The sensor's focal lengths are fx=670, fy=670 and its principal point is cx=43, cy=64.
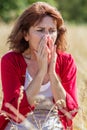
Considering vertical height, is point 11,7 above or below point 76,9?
above

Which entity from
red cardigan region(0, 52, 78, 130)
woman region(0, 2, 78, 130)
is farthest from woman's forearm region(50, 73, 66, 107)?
red cardigan region(0, 52, 78, 130)

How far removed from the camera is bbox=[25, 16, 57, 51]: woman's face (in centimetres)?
479

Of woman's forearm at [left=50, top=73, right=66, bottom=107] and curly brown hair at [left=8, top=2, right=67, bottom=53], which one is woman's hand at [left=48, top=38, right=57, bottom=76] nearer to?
woman's forearm at [left=50, top=73, right=66, bottom=107]

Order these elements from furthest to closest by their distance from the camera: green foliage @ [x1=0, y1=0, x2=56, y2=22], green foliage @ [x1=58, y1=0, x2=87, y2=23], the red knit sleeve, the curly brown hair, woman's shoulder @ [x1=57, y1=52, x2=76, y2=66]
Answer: green foliage @ [x1=58, y1=0, x2=87, y2=23] < green foliage @ [x1=0, y1=0, x2=56, y2=22] < woman's shoulder @ [x1=57, y1=52, x2=76, y2=66] < the curly brown hair < the red knit sleeve

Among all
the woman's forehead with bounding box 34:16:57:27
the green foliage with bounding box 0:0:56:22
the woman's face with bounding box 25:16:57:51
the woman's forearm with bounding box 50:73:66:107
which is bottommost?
the green foliage with bounding box 0:0:56:22

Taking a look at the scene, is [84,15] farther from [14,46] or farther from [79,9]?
[14,46]

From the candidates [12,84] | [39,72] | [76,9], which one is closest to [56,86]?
[39,72]

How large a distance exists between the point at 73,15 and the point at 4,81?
4798 cm

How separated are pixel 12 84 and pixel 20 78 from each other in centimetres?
12

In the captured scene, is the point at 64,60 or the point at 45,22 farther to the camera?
the point at 64,60

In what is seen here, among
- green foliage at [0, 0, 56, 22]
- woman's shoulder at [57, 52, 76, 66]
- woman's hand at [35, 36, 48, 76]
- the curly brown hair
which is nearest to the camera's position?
woman's hand at [35, 36, 48, 76]

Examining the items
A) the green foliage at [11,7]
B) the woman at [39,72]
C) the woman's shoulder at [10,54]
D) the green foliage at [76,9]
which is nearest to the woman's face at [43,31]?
the woman at [39,72]

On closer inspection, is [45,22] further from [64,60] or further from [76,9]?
[76,9]

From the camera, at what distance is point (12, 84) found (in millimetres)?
4859
